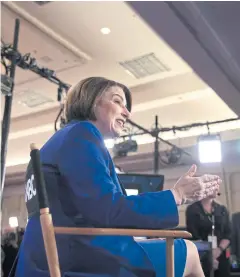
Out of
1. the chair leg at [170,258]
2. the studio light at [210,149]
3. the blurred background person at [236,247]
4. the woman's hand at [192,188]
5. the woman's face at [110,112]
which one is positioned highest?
the studio light at [210,149]

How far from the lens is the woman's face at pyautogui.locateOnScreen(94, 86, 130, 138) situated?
3.76ft

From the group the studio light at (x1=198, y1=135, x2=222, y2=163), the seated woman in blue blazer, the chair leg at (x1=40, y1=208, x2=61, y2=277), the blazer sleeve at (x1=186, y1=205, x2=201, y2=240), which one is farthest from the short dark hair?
the studio light at (x1=198, y1=135, x2=222, y2=163)

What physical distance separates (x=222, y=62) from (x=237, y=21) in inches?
20.8

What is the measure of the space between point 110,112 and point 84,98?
9 cm

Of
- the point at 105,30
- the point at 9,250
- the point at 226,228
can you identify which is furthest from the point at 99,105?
the point at 105,30

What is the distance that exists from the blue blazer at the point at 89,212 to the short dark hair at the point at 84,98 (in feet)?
0.60

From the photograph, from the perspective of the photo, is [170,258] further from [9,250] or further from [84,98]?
[9,250]

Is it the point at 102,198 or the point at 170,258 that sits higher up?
the point at 102,198

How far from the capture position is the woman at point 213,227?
10.9 feet

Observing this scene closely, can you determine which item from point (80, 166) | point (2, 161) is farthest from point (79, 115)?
point (2, 161)

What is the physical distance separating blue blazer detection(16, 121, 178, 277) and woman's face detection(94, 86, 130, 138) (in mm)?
182

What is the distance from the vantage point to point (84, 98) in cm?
115

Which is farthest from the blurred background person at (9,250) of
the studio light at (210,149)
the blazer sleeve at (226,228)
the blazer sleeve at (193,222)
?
the studio light at (210,149)

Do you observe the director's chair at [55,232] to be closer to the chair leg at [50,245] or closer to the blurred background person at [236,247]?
the chair leg at [50,245]
